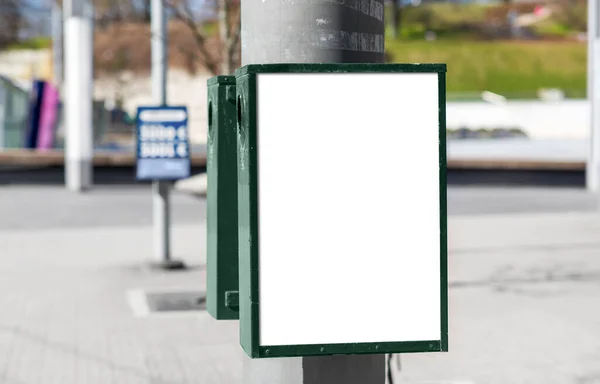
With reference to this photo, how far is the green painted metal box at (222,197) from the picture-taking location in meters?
3.61

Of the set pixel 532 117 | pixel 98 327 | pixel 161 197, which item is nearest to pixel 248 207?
pixel 98 327

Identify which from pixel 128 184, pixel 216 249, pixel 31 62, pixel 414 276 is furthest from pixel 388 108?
pixel 31 62

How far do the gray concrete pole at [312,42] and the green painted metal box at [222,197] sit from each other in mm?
166

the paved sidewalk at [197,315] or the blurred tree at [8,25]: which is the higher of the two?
the blurred tree at [8,25]

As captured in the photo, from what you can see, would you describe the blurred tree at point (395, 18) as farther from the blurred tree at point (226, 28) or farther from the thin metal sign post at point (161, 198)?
the thin metal sign post at point (161, 198)

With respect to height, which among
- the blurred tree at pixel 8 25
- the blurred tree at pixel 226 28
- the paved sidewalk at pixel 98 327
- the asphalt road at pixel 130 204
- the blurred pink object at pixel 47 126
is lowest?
the paved sidewalk at pixel 98 327

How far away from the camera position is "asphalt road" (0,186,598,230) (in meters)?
19.3

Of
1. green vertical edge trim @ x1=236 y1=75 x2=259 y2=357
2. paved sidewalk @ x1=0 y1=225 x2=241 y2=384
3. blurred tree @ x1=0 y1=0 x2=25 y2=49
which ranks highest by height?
blurred tree @ x1=0 y1=0 x2=25 y2=49

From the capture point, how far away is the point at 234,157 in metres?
3.63

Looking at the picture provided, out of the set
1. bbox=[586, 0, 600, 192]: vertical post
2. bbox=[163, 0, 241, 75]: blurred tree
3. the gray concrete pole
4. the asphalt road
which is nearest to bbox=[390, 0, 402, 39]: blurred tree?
the asphalt road

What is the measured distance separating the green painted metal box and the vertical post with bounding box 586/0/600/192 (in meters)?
18.4

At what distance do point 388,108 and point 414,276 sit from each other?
48 cm

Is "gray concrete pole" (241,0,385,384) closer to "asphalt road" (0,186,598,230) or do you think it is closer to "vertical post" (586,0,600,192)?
"asphalt road" (0,186,598,230)

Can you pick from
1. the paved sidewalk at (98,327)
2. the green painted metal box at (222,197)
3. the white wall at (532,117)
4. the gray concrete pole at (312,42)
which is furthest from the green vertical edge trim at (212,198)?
the white wall at (532,117)
